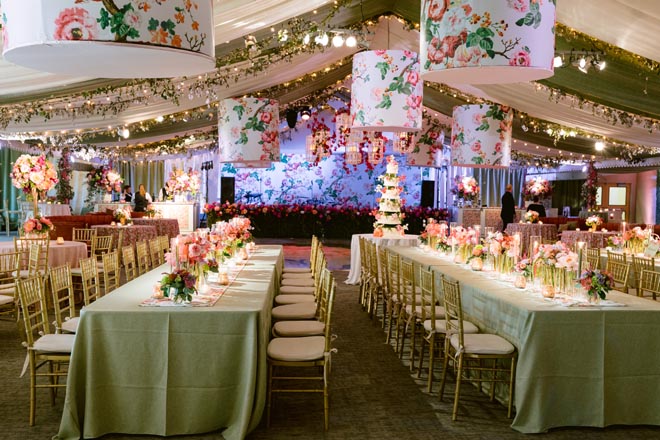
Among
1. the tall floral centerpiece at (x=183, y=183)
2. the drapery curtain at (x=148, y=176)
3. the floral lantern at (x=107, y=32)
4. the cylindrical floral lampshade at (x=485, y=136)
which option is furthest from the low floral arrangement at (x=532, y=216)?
the drapery curtain at (x=148, y=176)

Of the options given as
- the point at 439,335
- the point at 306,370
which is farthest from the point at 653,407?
the point at 306,370

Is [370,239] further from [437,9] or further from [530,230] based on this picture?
[437,9]

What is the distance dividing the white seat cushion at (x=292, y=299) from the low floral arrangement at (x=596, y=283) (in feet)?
9.49

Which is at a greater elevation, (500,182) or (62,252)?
(500,182)

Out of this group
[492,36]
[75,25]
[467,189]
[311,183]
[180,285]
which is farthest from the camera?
[311,183]

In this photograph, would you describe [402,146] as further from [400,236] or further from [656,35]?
[656,35]

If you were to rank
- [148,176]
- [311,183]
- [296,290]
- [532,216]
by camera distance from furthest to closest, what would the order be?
1. [148,176]
2. [311,183]
3. [532,216]
4. [296,290]

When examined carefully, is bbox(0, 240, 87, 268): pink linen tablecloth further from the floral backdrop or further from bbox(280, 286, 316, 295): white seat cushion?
the floral backdrop

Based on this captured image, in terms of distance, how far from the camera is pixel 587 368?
4406 mm

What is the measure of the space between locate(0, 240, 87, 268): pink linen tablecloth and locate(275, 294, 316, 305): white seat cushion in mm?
3469

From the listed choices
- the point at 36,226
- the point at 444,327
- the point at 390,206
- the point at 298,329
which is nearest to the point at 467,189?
the point at 390,206

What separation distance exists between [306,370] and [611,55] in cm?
491

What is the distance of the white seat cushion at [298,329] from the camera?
524cm

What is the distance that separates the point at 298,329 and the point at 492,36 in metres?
2.73
